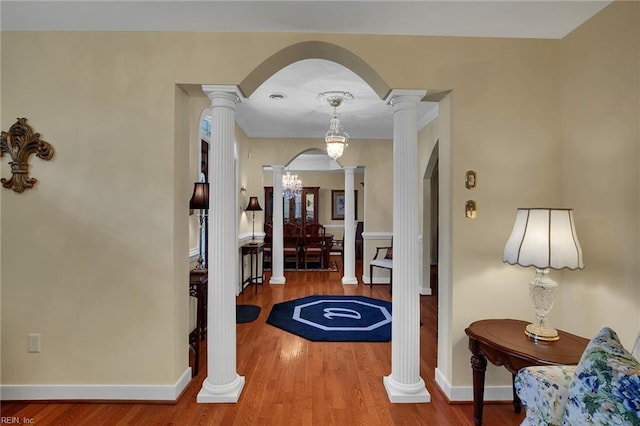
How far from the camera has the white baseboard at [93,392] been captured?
2.24m

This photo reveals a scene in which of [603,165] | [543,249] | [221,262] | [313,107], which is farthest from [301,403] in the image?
[313,107]

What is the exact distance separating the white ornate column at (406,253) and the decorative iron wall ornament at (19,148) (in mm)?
2581

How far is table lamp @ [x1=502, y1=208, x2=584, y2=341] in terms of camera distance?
1.77 meters

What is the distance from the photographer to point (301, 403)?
2262 mm

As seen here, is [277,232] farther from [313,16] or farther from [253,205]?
[313,16]

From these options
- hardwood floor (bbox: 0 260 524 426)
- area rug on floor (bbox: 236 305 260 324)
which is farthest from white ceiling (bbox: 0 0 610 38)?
area rug on floor (bbox: 236 305 260 324)

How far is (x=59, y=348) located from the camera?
7.44 feet

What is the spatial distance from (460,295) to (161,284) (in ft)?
7.15

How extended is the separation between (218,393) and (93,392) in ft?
2.92

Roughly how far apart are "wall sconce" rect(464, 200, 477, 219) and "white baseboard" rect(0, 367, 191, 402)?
97.3 inches

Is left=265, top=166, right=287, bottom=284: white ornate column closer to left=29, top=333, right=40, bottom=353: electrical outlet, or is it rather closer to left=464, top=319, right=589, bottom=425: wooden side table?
left=29, top=333, right=40, bottom=353: electrical outlet

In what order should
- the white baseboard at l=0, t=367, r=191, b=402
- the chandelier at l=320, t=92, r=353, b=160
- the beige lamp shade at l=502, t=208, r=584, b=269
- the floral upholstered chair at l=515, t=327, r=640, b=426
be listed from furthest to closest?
1. the chandelier at l=320, t=92, r=353, b=160
2. the white baseboard at l=0, t=367, r=191, b=402
3. the beige lamp shade at l=502, t=208, r=584, b=269
4. the floral upholstered chair at l=515, t=327, r=640, b=426

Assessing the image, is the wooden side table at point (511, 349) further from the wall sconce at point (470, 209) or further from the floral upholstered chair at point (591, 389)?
the wall sconce at point (470, 209)

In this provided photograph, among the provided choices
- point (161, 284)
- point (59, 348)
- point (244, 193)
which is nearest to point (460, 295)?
point (161, 284)
